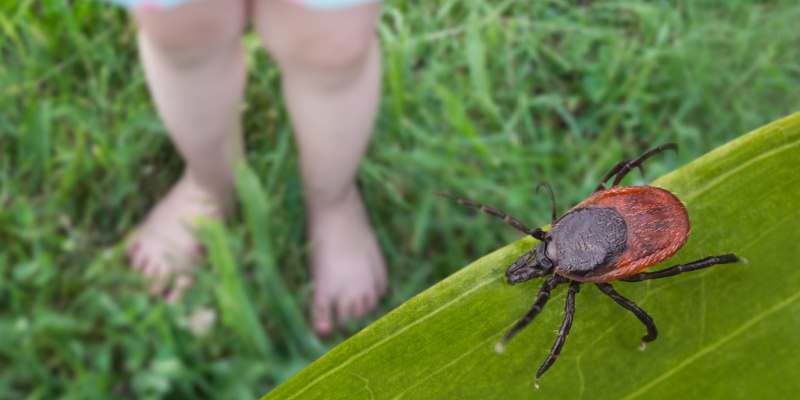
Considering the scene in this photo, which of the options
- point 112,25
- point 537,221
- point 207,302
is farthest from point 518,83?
point 112,25

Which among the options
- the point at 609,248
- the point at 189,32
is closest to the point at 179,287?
the point at 189,32

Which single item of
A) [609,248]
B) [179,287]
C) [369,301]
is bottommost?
[369,301]

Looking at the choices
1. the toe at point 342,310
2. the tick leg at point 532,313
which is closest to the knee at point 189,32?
the toe at point 342,310

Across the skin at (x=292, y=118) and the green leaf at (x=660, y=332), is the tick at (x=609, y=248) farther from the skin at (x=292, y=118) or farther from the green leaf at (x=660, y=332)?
the skin at (x=292, y=118)

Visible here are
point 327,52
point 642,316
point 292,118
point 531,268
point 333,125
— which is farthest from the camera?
point 292,118

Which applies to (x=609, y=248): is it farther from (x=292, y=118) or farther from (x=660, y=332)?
→ (x=292, y=118)

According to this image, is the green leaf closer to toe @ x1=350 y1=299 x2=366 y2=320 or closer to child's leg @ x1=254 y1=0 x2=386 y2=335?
child's leg @ x1=254 y1=0 x2=386 y2=335
